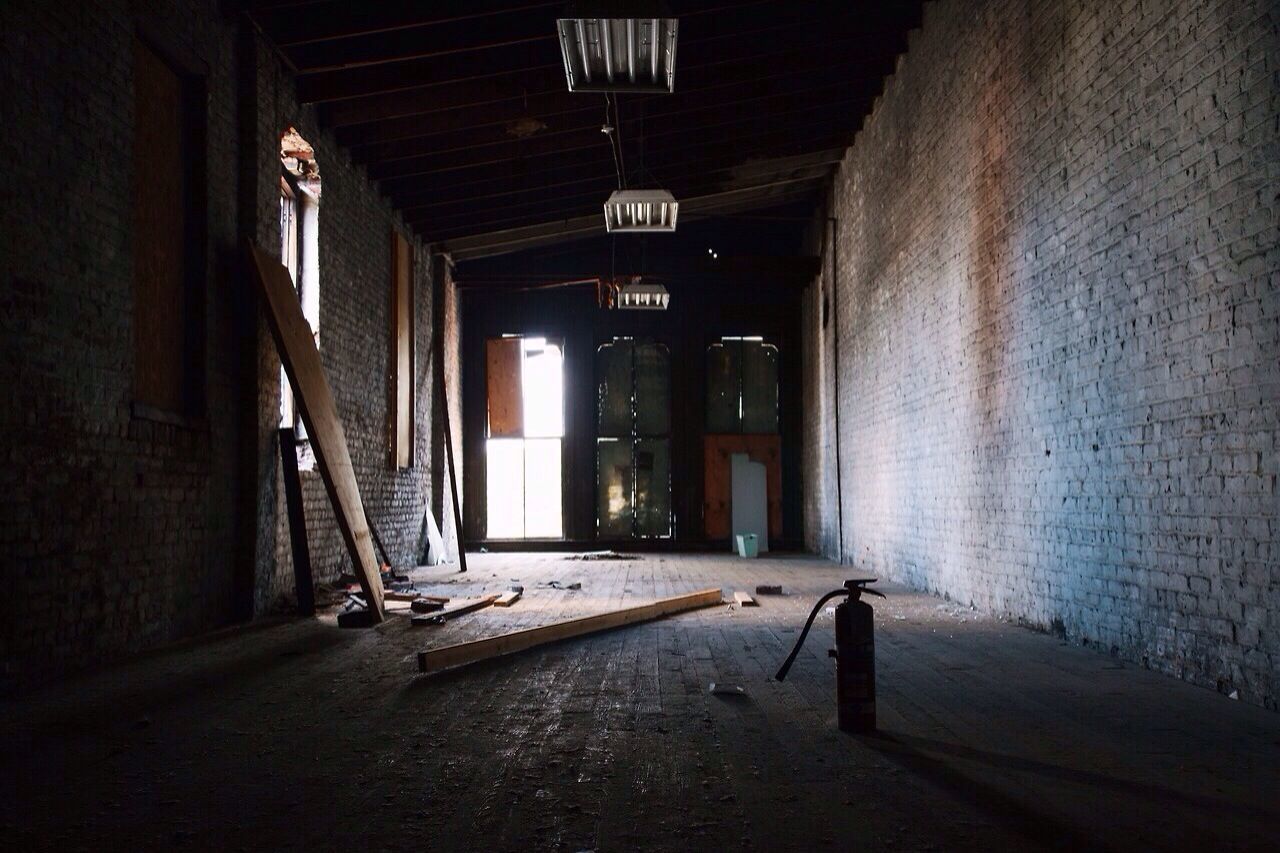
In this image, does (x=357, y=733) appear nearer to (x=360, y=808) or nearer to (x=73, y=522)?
(x=360, y=808)

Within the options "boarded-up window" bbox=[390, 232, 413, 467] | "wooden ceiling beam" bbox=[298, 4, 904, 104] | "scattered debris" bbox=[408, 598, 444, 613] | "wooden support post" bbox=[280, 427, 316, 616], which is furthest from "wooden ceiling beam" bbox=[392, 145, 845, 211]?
"scattered debris" bbox=[408, 598, 444, 613]

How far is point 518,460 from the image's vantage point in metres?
16.2

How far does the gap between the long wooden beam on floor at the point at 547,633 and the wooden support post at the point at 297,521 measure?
2233 mm

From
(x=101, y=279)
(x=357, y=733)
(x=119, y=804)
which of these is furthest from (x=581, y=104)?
(x=119, y=804)

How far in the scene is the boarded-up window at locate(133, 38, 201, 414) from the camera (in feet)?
19.0

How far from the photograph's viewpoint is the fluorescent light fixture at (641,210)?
26.4 ft

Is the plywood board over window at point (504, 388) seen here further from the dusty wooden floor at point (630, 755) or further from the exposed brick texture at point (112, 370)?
the dusty wooden floor at point (630, 755)

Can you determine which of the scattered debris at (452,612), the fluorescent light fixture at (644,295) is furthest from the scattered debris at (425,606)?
the fluorescent light fixture at (644,295)

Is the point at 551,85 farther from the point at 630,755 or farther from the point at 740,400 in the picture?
the point at 740,400

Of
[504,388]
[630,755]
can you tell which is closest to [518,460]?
[504,388]

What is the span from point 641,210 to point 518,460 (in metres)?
8.48

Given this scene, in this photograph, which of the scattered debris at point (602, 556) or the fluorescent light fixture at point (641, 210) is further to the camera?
the scattered debris at point (602, 556)

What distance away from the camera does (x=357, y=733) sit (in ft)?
12.1

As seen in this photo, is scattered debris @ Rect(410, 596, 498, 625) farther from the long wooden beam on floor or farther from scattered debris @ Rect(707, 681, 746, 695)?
scattered debris @ Rect(707, 681, 746, 695)
